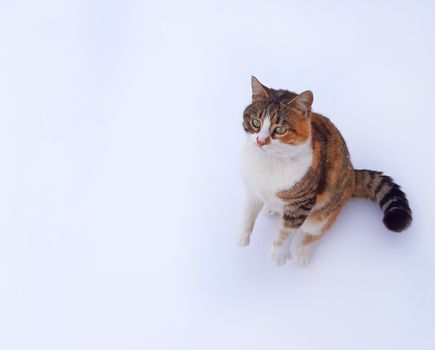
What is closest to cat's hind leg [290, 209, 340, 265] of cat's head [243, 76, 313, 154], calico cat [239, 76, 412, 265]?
calico cat [239, 76, 412, 265]

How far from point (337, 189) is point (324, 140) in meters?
0.15

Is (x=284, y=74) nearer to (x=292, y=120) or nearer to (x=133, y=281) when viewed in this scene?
(x=292, y=120)

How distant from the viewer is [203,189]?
1730 millimetres

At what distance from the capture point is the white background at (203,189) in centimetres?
146

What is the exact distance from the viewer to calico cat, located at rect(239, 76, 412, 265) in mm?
1265

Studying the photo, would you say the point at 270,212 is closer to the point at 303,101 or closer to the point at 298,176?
the point at 298,176

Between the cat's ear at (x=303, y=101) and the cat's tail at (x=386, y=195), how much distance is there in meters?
0.42

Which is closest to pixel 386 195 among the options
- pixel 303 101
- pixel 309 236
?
pixel 309 236

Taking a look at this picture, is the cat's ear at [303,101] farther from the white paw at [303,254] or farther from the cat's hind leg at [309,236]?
the white paw at [303,254]

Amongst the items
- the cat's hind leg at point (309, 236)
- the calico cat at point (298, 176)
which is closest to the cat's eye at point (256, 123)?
the calico cat at point (298, 176)

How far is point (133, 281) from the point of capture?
5.08ft

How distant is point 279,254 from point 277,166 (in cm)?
34

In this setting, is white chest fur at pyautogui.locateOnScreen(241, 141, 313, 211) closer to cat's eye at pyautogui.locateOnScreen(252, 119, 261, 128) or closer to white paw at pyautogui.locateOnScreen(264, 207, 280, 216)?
cat's eye at pyautogui.locateOnScreen(252, 119, 261, 128)

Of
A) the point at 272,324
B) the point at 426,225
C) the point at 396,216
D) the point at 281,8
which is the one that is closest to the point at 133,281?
the point at 272,324
